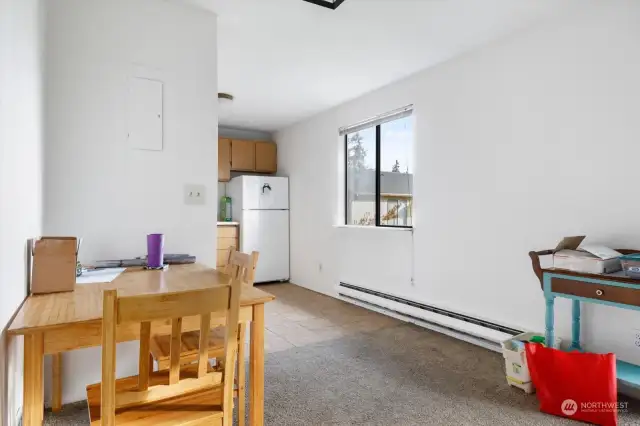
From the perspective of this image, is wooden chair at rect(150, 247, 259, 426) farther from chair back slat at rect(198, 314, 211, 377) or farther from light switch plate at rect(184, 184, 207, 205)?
light switch plate at rect(184, 184, 207, 205)

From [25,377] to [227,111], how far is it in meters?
4.20

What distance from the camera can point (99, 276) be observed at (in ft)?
6.22

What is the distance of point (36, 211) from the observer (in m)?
1.82

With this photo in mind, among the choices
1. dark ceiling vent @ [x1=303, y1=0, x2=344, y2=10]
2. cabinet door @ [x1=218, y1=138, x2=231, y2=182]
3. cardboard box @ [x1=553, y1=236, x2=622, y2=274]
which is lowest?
cardboard box @ [x1=553, y1=236, x2=622, y2=274]

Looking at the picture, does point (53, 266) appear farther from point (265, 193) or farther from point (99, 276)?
point (265, 193)

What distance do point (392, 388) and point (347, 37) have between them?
2.48 metres

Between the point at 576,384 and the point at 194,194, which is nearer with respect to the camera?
the point at 576,384

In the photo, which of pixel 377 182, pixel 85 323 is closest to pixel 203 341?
pixel 85 323

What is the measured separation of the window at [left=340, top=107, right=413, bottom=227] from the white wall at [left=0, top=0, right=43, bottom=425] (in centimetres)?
300

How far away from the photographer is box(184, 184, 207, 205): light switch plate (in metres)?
2.46

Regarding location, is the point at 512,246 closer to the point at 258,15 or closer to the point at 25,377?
the point at 258,15

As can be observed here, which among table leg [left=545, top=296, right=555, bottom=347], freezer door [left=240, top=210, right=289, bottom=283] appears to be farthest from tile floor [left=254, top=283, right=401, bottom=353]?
table leg [left=545, top=296, right=555, bottom=347]

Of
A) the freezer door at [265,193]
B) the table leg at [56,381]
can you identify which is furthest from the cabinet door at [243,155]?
the table leg at [56,381]

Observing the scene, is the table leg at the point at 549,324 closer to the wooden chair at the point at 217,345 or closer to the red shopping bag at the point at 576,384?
the red shopping bag at the point at 576,384
